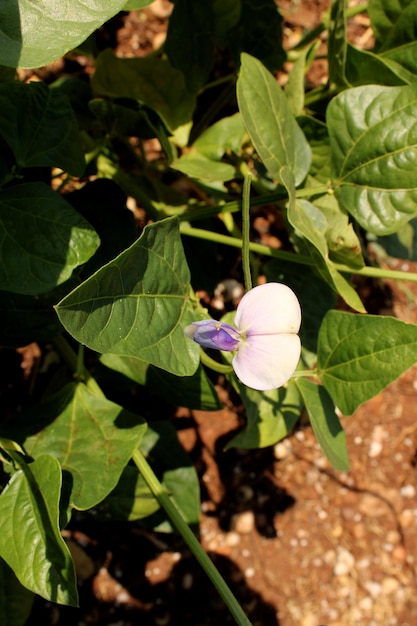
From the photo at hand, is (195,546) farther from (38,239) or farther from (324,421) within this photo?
(38,239)

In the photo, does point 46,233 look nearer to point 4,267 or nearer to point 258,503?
point 4,267

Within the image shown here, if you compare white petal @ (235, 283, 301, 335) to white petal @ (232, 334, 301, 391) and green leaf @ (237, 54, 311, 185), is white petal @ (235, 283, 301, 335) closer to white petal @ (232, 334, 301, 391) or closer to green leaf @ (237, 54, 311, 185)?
white petal @ (232, 334, 301, 391)

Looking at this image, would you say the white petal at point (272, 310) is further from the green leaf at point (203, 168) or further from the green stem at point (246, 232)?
the green leaf at point (203, 168)

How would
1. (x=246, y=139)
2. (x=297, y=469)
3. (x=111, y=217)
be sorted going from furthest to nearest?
(x=297, y=469) → (x=246, y=139) → (x=111, y=217)

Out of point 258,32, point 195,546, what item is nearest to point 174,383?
point 195,546

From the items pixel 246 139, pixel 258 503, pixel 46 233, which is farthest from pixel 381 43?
pixel 258 503

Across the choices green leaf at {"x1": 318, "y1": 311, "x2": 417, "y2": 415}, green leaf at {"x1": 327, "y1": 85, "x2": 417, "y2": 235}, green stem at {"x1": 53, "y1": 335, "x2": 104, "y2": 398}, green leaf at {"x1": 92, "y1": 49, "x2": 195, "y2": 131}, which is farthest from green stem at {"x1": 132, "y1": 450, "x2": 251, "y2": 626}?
green leaf at {"x1": 92, "y1": 49, "x2": 195, "y2": 131}

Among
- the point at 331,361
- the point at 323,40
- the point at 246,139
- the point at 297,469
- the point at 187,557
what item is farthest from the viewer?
the point at 323,40
